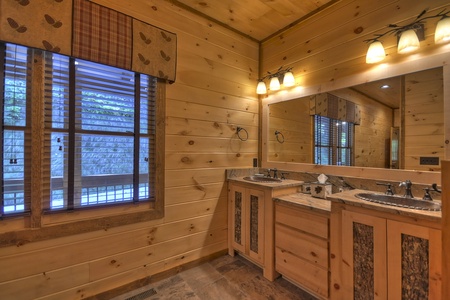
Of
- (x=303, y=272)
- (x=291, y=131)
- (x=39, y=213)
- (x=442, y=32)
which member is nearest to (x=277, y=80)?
(x=291, y=131)

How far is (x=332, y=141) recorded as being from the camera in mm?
2105

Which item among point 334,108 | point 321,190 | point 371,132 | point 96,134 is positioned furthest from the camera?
point 334,108

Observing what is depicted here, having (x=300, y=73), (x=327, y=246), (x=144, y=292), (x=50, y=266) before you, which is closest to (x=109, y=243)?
(x=50, y=266)

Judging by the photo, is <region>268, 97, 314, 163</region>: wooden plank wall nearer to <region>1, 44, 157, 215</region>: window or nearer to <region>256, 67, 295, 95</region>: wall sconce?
<region>256, 67, 295, 95</region>: wall sconce

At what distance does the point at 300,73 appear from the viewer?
7.69ft

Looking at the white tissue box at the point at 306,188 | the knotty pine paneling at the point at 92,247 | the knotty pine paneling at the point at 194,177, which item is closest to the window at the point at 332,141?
the white tissue box at the point at 306,188

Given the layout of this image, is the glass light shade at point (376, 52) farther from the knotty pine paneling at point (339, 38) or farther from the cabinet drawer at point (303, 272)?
the cabinet drawer at point (303, 272)

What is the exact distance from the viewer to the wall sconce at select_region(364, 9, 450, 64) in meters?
1.39

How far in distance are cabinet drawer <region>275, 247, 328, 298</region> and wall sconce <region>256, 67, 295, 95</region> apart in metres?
1.76

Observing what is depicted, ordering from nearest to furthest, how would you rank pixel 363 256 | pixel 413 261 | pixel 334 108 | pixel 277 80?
1. pixel 413 261
2. pixel 363 256
3. pixel 334 108
4. pixel 277 80

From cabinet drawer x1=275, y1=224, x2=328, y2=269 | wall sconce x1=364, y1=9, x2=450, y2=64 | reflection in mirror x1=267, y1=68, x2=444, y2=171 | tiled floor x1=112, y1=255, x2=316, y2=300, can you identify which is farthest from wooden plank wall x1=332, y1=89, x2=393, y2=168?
tiled floor x1=112, y1=255, x2=316, y2=300

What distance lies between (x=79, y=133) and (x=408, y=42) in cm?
255

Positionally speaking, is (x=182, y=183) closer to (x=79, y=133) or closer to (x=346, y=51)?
(x=79, y=133)

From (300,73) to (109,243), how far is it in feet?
8.32
